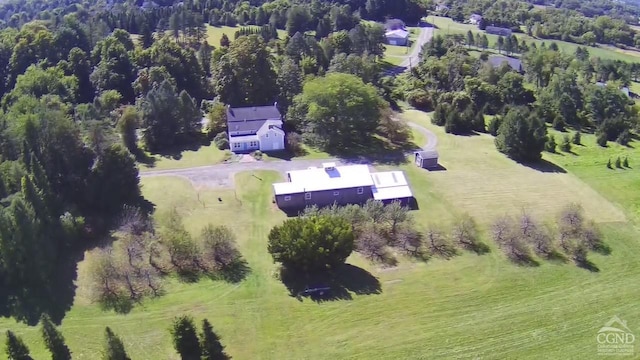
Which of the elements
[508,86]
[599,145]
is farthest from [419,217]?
[508,86]

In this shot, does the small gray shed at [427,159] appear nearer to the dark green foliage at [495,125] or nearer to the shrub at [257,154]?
the dark green foliage at [495,125]

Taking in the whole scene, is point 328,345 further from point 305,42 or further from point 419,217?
point 305,42

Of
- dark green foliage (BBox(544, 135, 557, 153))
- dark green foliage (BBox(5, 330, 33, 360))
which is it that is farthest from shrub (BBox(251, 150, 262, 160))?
dark green foliage (BBox(544, 135, 557, 153))

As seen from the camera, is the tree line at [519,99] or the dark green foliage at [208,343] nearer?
the dark green foliage at [208,343]

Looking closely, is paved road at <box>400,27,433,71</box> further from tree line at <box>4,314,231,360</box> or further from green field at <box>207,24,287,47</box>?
tree line at <box>4,314,231,360</box>

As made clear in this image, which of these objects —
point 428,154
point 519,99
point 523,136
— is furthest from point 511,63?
point 428,154

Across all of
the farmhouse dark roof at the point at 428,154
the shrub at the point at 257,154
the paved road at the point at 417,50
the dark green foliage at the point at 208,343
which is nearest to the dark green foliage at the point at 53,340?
the dark green foliage at the point at 208,343

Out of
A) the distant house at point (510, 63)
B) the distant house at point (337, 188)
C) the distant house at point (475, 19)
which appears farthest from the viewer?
the distant house at point (475, 19)
